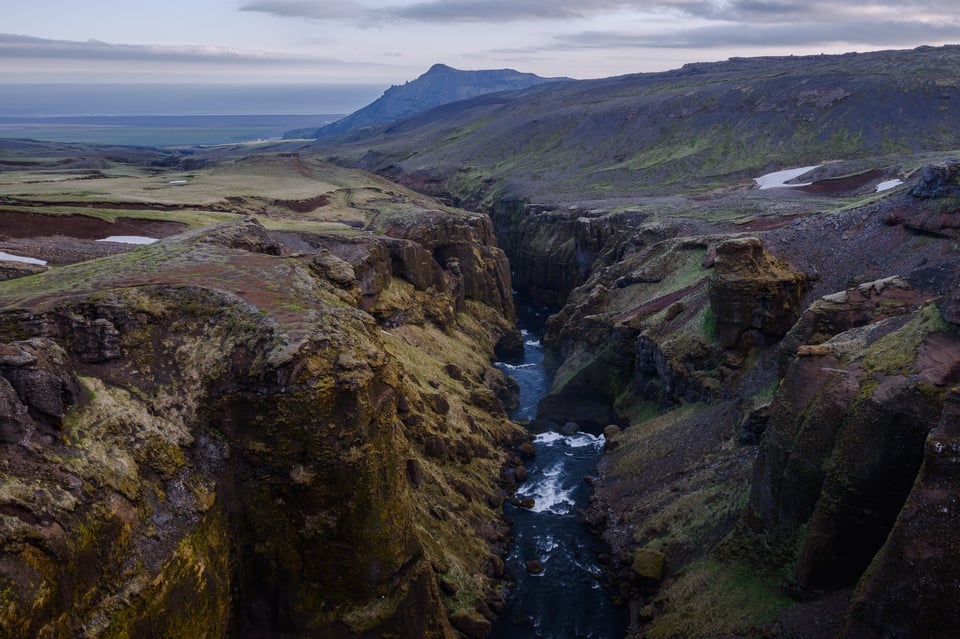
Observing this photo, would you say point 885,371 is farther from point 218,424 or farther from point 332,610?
point 218,424

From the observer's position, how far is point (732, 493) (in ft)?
111

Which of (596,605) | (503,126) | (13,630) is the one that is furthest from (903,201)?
(503,126)

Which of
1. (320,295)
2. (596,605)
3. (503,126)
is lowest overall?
(596,605)

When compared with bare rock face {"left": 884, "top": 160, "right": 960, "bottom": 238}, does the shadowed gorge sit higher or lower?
lower

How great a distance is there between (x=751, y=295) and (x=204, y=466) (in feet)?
112

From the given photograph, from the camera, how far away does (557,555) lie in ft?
120

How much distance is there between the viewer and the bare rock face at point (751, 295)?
43.4 meters

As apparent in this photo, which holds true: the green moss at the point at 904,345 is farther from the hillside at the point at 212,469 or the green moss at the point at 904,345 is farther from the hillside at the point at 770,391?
the hillside at the point at 212,469

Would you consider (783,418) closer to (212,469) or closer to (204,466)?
(212,469)

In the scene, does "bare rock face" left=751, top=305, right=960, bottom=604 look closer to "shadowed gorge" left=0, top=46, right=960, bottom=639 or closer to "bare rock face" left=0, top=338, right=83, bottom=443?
"shadowed gorge" left=0, top=46, right=960, bottom=639

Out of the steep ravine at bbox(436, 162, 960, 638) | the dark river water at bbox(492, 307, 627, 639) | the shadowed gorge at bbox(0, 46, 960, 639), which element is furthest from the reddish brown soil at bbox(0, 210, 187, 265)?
the steep ravine at bbox(436, 162, 960, 638)

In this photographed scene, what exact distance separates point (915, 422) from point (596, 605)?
17.1 metres

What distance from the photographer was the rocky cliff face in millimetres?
17625

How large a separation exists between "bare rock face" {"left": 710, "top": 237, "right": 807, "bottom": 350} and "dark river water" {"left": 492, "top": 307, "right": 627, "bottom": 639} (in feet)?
42.3
